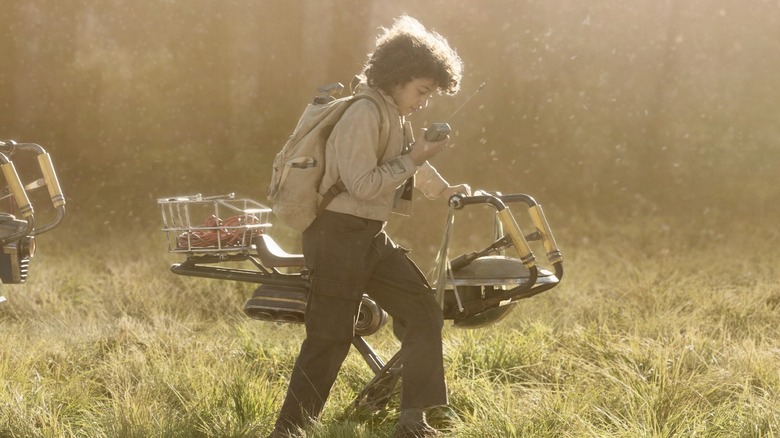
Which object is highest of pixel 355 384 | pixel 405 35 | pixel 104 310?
pixel 405 35

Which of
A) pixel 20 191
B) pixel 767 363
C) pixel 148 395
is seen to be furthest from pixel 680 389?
pixel 20 191

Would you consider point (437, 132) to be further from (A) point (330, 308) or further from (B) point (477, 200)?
(A) point (330, 308)

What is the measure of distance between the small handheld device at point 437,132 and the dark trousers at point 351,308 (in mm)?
444

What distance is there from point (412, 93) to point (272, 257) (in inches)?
34.3

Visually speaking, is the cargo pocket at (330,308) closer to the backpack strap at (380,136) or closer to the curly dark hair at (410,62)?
the backpack strap at (380,136)

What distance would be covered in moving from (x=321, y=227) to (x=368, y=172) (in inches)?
13.4

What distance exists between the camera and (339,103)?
12.8ft

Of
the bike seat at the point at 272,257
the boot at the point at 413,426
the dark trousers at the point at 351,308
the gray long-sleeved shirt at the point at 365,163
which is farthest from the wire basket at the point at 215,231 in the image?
the boot at the point at 413,426

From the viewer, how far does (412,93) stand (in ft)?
12.9

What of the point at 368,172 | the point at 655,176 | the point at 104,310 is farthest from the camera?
the point at 655,176

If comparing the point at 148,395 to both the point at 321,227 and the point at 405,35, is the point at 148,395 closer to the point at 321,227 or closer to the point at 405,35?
the point at 321,227

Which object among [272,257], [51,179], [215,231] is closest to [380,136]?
[272,257]

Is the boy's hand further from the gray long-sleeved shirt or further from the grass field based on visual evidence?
the grass field

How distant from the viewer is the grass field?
4.21 metres
